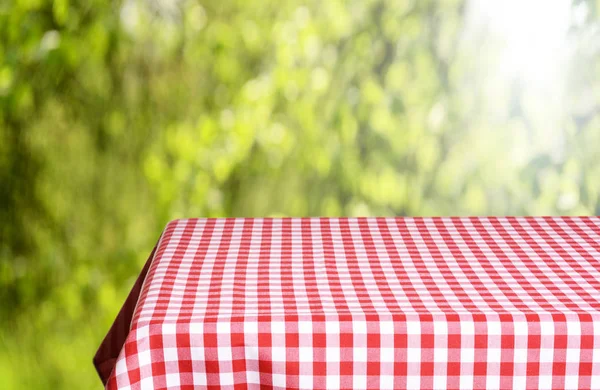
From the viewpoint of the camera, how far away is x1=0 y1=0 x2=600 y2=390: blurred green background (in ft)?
7.66

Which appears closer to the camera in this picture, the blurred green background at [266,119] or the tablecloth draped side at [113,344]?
the tablecloth draped side at [113,344]

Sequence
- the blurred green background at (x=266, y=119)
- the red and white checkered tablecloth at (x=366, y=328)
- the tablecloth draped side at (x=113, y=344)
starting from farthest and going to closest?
the blurred green background at (x=266, y=119), the tablecloth draped side at (x=113, y=344), the red and white checkered tablecloth at (x=366, y=328)

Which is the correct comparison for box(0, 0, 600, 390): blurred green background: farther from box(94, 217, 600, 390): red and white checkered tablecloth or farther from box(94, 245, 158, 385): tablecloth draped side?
box(94, 217, 600, 390): red and white checkered tablecloth

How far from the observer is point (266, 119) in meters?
2.40

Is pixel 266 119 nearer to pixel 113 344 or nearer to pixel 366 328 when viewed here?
pixel 113 344

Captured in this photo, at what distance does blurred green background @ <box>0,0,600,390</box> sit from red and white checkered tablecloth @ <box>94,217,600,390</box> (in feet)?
3.35

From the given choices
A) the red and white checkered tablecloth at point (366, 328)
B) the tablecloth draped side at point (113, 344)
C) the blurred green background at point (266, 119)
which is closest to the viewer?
the red and white checkered tablecloth at point (366, 328)

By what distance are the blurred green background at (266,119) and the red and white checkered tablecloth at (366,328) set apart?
1021mm

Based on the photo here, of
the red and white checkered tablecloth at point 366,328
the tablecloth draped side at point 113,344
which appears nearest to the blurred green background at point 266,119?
the tablecloth draped side at point 113,344

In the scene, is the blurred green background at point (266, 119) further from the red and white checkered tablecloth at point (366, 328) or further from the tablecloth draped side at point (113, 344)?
the red and white checkered tablecloth at point (366, 328)

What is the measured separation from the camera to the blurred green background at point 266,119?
234cm

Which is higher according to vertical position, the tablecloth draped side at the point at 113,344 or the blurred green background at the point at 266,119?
the blurred green background at the point at 266,119

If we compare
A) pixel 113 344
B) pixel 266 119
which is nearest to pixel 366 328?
pixel 113 344

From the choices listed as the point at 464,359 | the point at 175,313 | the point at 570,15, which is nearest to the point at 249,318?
the point at 175,313
